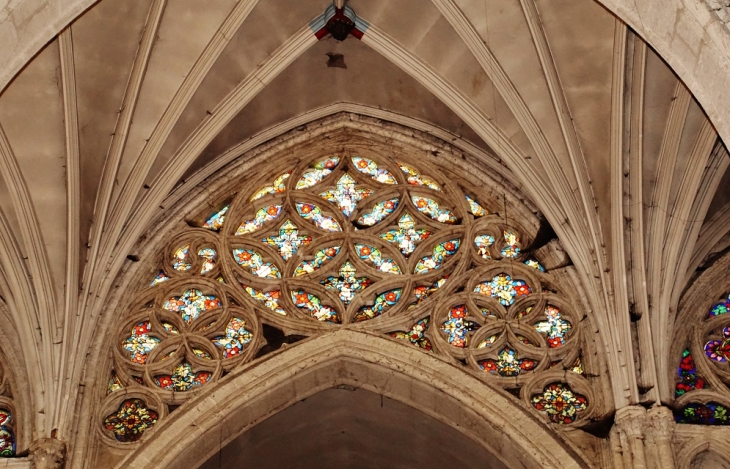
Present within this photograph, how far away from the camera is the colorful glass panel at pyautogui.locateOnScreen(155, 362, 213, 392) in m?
12.7

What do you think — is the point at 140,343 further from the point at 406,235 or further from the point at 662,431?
the point at 662,431

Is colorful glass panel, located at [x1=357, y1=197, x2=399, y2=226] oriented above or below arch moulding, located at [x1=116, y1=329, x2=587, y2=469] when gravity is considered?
above

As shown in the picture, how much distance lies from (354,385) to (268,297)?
1249 mm

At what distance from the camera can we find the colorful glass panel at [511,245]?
44.7 feet

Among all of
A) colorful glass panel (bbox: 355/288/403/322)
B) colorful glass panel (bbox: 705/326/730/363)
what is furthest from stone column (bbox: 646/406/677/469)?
colorful glass panel (bbox: 355/288/403/322)

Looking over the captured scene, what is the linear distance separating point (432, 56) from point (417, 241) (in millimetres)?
1862

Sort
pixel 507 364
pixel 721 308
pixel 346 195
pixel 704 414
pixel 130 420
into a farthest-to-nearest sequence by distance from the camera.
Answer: pixel 346 195, pixel 721 308, pixel 507 364, pixel 130 420, pixel 704 414

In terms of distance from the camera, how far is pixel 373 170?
14.6 meters

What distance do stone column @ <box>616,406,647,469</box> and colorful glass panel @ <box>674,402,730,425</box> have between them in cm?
66

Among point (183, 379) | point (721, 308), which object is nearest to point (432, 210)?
point (721, 308)

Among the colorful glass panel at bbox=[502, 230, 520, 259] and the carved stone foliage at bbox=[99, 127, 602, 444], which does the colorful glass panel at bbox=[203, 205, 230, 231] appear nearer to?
the carved stone foliage at bbox=[99, 127, 602, 444]

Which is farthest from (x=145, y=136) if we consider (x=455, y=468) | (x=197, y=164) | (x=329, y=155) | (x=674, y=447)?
(x=674, y=447)

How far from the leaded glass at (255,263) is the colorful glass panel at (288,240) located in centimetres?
17

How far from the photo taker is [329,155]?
48.3 ft
